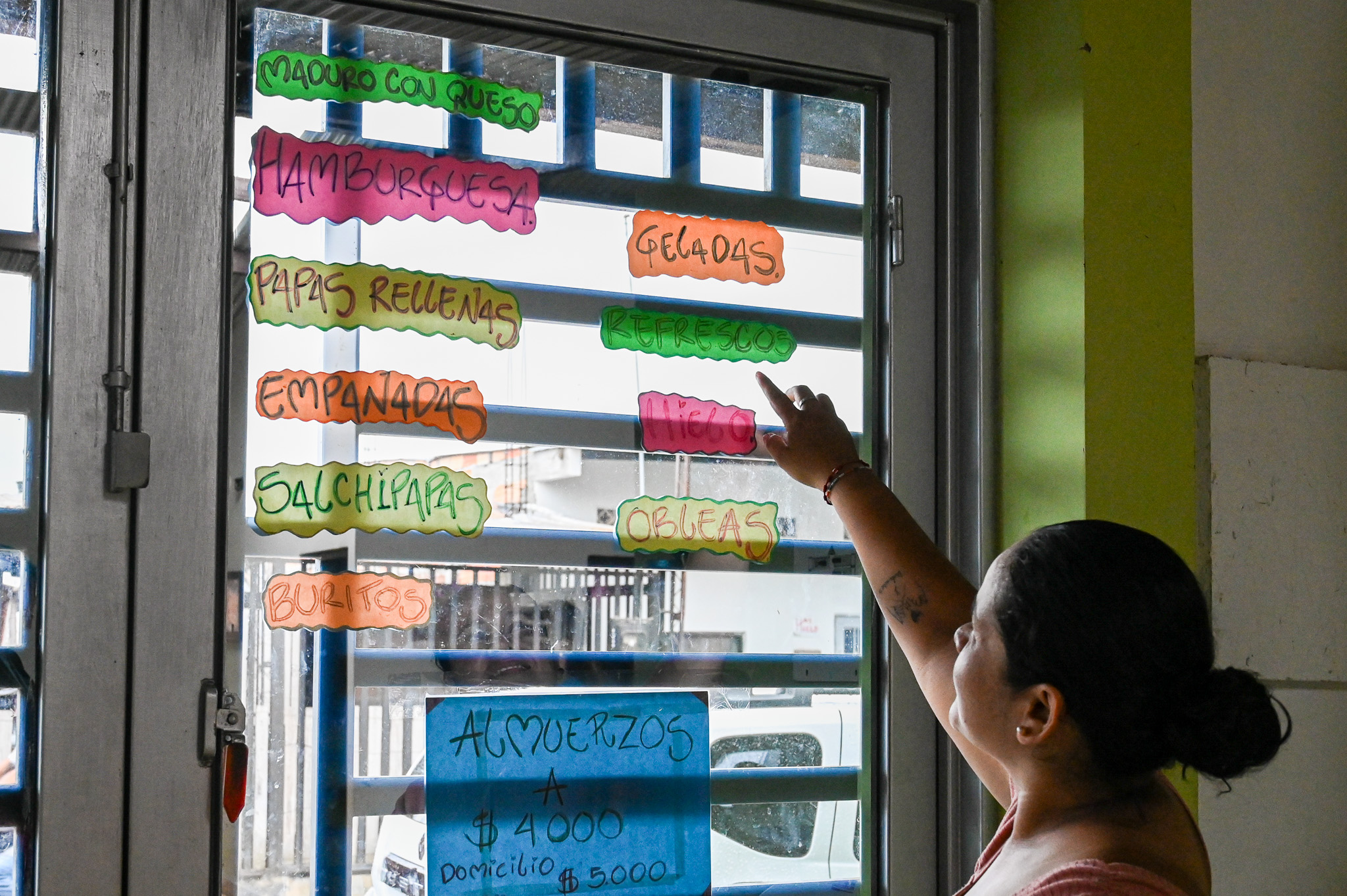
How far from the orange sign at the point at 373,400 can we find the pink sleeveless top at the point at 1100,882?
938 mm

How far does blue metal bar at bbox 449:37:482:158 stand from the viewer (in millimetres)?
1685

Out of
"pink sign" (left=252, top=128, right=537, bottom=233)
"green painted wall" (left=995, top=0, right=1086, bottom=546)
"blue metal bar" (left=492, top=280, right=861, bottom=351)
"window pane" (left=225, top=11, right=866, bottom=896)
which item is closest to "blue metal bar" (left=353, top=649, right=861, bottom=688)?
"window pane" (left=225, top=11, right=866, bottom=896)

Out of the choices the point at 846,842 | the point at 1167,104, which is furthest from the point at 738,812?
the point at 1167,104

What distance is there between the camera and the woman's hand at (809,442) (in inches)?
66.2

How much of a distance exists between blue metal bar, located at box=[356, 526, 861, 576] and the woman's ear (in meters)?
0.75

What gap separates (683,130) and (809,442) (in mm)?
502

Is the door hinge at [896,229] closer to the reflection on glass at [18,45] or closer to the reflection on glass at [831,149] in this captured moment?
the reflection on glass at [831,149]

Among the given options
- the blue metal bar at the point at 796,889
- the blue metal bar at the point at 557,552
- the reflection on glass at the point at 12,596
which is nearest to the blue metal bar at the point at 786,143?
the blue metal bar at the point at 557,552

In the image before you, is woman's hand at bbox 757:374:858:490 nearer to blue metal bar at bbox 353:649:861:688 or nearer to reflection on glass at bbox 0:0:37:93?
blue metal bar at bbox 353:649:861:688

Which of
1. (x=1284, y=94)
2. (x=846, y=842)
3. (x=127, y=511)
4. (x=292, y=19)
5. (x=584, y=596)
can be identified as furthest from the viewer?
(x=1284, y=94)

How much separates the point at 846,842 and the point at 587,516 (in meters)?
0.62

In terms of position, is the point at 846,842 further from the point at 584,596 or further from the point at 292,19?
the point at 292,19

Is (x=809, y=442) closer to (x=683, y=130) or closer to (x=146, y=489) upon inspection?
(x=683, y=130)

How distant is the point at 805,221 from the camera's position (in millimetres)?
1887
